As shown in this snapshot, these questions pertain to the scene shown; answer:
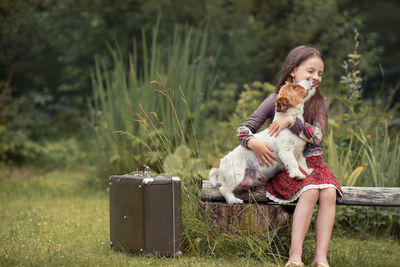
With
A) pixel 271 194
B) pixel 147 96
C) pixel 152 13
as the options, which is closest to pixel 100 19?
pixel 152 13

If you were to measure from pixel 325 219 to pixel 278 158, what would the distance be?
49 cm

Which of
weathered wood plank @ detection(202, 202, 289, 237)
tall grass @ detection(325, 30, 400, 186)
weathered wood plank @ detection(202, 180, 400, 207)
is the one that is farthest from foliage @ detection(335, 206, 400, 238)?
weathered wood plank @ detection(202, 202, 289, 237)

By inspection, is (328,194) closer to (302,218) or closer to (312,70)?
(302,218)

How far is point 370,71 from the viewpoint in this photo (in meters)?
9.55

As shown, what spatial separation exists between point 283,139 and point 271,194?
457 millimetres

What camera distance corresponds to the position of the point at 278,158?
9.82ft

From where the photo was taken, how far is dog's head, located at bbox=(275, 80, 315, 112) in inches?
116

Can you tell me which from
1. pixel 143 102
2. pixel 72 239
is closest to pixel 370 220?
pixel 72 239

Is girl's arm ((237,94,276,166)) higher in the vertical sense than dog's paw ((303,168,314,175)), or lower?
higher

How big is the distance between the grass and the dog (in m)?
0.50

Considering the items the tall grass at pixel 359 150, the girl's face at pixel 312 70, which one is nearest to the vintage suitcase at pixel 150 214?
the girl's face at pixel 312 70

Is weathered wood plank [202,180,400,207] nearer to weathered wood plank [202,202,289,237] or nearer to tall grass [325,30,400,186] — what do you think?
weathered wood plank [202,202,289,237]

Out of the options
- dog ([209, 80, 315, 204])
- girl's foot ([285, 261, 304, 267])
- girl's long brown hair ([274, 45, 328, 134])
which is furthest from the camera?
girl's long brown hair ([274, 45, 328, 134])

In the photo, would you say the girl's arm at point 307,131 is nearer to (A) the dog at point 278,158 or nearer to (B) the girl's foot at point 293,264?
(A) the dog at point 278,158
